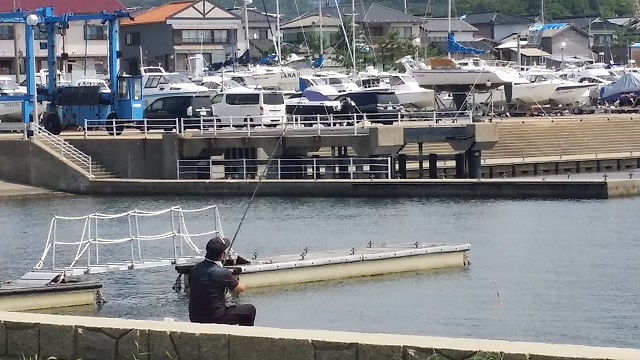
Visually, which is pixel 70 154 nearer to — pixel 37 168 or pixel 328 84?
pixel 37 168

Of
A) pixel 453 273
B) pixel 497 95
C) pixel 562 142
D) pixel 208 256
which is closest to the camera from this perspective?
pixel 208 256

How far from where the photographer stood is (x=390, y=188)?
40938 millimetres

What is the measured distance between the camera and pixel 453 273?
25.3 m

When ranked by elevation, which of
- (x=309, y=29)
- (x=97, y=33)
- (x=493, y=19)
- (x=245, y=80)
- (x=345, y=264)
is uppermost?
(x=493, y=19)

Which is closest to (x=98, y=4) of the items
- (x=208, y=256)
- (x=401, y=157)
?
(x=401, y=157)

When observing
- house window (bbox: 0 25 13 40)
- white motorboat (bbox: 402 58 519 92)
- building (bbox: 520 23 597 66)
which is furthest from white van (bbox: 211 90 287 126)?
building (bbox: 520 23 597 66)

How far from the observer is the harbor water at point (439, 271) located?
66.6 feet

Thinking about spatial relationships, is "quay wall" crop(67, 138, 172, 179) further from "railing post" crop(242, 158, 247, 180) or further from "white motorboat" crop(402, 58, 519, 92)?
"white motorboat" crop(402, 58, 519, 92)

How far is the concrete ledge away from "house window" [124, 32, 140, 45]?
54.6m

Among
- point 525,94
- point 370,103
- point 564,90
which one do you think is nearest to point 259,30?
point 564,90

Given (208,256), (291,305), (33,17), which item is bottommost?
Result: (291,305)

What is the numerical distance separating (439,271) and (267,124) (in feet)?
73.5

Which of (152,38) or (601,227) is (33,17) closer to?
(601,227)

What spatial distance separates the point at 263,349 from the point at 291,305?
37.4ft
